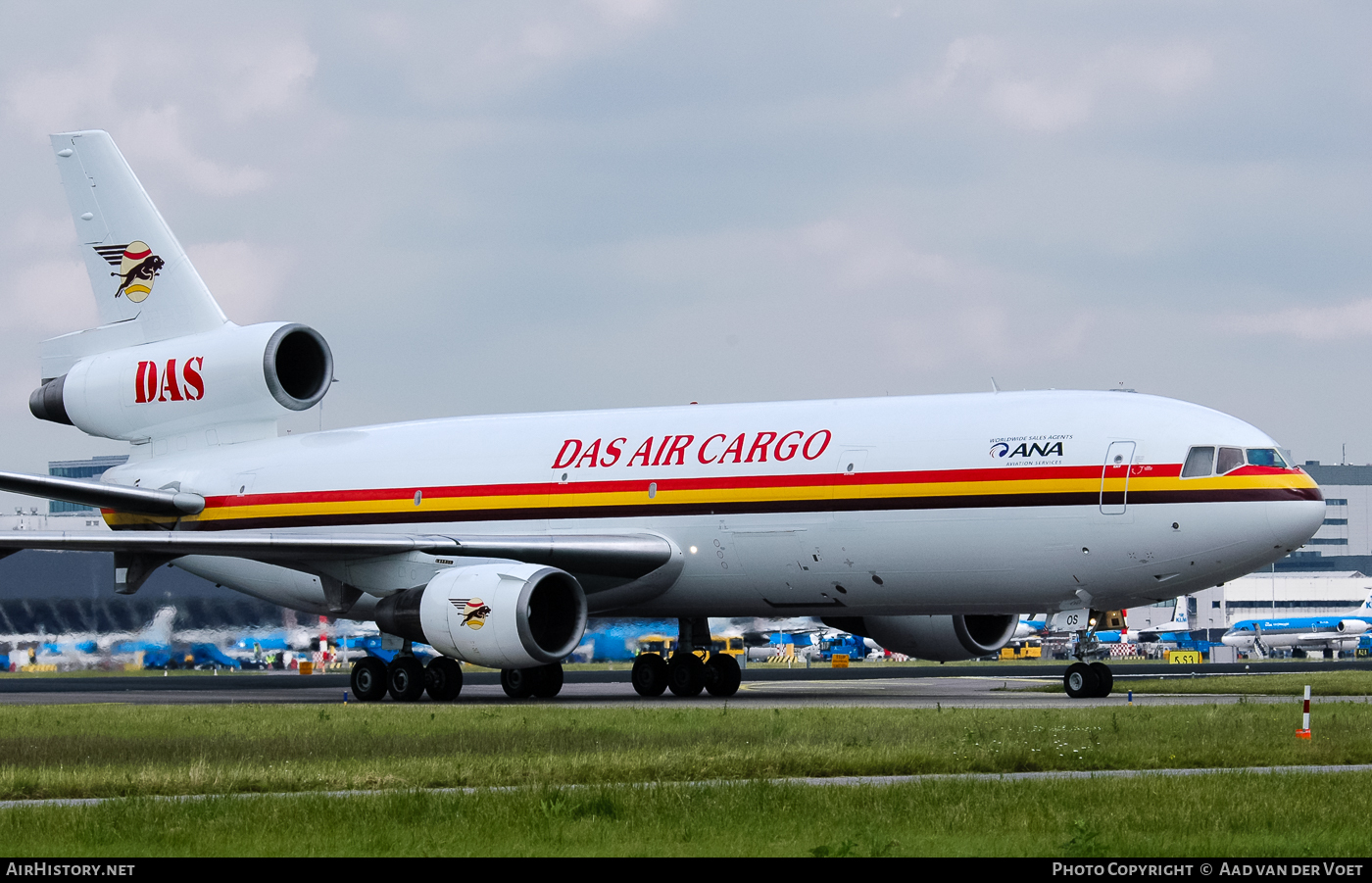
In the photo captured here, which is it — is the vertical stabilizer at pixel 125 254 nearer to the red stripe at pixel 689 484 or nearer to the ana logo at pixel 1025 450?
the red stripe at pixel 689 484

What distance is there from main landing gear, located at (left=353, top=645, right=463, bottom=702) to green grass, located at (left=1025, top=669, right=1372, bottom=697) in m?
10.5

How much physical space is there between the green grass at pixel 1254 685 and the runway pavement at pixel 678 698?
631 millimetres

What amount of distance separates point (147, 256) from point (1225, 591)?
115737 millimetres

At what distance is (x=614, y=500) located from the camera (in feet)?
97.5

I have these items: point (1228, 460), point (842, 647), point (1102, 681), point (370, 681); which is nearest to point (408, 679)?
point (370, 681)

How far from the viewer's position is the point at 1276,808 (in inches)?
472

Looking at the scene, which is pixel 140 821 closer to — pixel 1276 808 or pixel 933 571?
pixel 1276 808

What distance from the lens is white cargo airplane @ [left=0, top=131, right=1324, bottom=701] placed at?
25781 mm

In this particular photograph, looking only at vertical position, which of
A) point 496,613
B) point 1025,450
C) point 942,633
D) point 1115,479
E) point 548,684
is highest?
point 1025,450

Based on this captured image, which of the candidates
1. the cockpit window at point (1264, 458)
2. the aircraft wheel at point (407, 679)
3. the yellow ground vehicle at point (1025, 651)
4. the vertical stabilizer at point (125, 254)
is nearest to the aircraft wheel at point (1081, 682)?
the cockpit window at point (1264, 458)

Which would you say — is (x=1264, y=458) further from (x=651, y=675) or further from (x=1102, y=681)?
(x=651, y=675)

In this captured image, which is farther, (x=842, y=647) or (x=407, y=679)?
(x=842, y=647)

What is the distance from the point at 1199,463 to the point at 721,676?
9.70 m

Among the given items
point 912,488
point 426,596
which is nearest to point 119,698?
point 426,596
